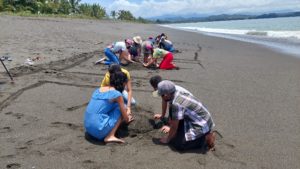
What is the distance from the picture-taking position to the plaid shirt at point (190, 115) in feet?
16.0

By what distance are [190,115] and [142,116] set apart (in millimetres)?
1450

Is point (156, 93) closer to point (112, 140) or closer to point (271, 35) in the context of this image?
point (112, 140)

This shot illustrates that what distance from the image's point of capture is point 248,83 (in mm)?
9328

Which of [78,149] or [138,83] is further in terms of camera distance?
[138,83]

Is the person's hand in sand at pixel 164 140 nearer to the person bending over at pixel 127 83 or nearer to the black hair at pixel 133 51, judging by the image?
the person bending over at pixel 127 83

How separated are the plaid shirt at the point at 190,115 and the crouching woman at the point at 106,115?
2.67 ft

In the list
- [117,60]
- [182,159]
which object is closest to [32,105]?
[182,159]

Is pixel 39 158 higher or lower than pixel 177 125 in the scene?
lower

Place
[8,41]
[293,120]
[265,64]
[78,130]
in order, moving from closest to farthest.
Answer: [78,130] → [293,120] → [265,64] → [8,41]

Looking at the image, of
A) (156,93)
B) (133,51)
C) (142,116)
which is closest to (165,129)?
(142,116)

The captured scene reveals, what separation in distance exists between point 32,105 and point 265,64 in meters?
8.43

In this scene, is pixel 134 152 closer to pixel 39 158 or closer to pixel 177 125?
pixel 177 125

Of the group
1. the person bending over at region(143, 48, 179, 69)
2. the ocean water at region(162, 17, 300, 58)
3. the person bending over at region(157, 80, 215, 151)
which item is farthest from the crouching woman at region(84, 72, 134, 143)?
the ocean water at region(162, 17, 300, 58)

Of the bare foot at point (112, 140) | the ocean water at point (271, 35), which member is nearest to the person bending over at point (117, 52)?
the bare foot at point (112, 140)
